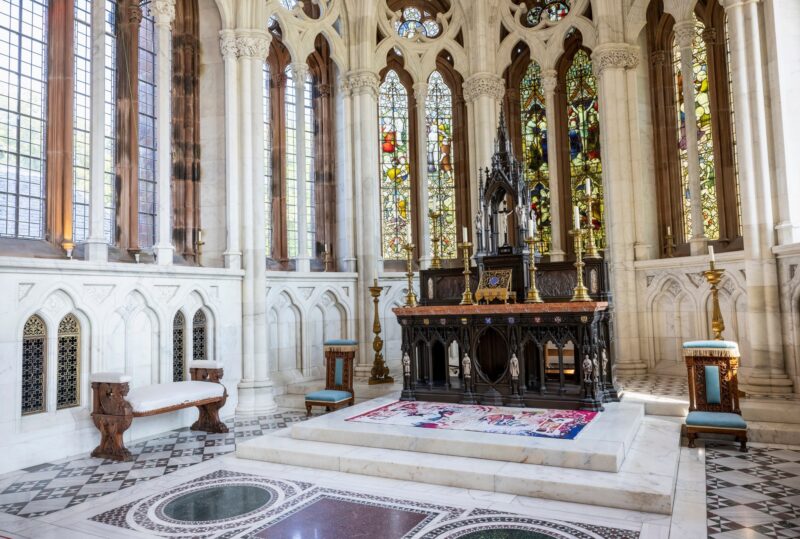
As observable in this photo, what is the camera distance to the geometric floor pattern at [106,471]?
6016 millimetres

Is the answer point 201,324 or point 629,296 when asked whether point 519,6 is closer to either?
point 629,296

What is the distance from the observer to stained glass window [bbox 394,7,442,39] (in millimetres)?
14352

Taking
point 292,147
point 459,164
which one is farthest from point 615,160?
point 292,147

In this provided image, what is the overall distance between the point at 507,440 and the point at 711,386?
289 centimetres

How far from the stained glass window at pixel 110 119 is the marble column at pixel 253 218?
2089 mm

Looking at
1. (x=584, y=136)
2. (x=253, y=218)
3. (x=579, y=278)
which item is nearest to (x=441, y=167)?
(x=584, y=136)

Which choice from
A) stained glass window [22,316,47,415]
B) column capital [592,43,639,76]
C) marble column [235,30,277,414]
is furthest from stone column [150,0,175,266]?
column capital [592,43,639,76]

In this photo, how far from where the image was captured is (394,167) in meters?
14.3

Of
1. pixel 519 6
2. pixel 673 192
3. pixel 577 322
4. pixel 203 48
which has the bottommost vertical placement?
pixel 577 322

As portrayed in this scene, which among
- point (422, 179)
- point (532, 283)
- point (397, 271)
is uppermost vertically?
point (422, 179)

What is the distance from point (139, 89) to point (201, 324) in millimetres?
4387

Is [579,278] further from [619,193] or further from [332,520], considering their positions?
[332,520]

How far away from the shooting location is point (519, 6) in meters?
13.5

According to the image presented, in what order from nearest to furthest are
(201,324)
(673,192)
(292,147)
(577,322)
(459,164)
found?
(577,322) < (201,324) < (673,192) < (292,147) < (459,164)
